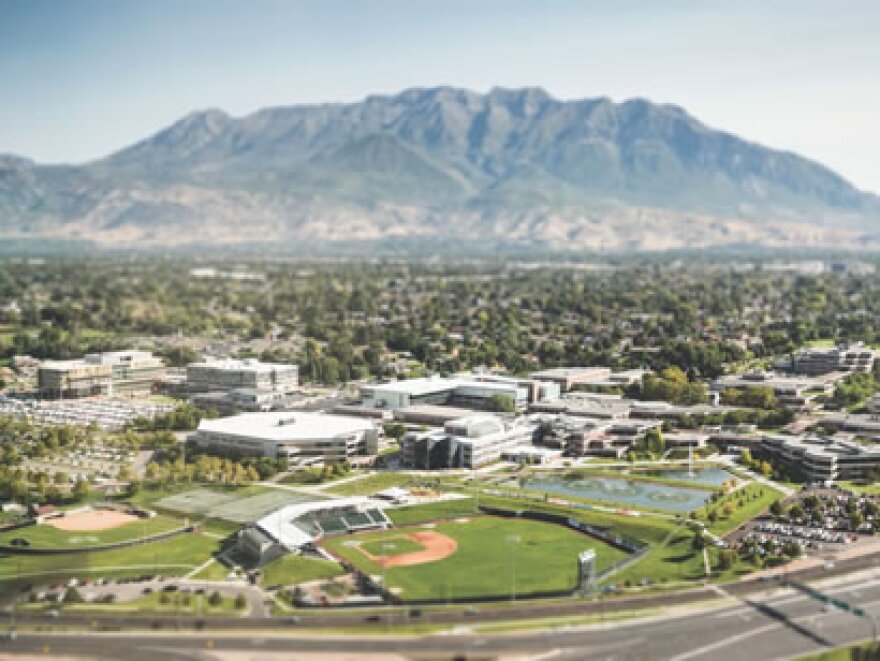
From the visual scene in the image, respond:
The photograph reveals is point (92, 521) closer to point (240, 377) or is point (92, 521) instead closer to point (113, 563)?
point (113, 563)

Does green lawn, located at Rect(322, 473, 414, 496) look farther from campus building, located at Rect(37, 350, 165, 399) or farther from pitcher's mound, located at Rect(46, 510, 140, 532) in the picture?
campus building, located at Rect(37, 350, 165, 399)

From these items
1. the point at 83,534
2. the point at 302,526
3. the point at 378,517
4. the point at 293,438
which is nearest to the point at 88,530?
the point at 83,534

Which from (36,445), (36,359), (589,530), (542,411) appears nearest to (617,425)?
(542,411)

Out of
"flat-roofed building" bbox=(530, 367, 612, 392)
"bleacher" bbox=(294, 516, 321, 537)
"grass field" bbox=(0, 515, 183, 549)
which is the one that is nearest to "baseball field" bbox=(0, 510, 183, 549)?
"grass field" bbox=(0, 515, 183, 549)

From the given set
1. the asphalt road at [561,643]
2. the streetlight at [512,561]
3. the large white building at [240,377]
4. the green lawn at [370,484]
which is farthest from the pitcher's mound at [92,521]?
the large white building at [240,377]

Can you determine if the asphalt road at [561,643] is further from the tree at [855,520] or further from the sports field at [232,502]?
the sports field at [232,502]
